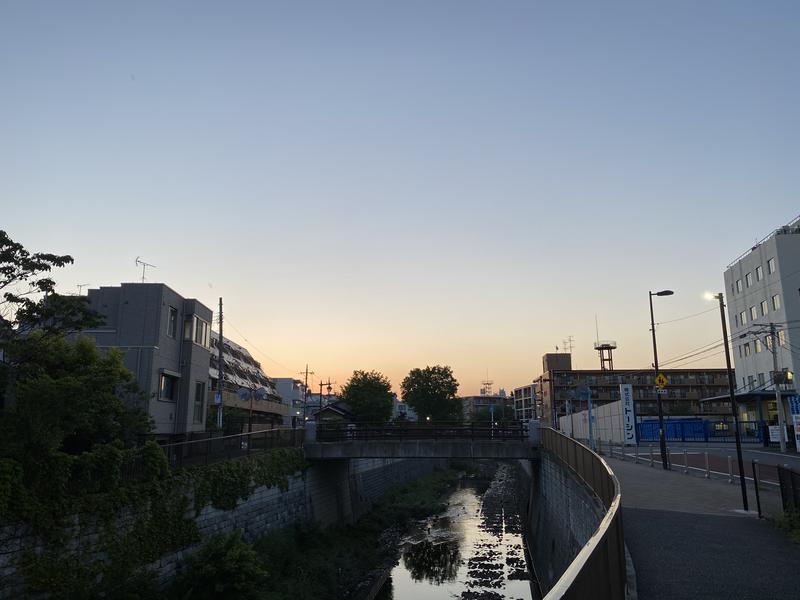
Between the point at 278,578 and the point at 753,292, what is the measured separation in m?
59.3

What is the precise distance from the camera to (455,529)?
38938 mm

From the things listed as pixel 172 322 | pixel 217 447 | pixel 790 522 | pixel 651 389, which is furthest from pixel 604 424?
pixel 651 389

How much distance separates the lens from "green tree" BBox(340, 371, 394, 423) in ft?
281

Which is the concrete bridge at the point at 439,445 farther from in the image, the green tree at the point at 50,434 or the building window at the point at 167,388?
the green tree at the point at 50,434

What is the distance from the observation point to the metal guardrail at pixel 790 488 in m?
14.2

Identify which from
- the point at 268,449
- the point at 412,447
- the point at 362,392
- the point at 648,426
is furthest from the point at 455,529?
the point at 362,392

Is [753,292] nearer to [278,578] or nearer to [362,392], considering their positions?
[362,392]

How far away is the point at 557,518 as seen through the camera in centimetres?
2370

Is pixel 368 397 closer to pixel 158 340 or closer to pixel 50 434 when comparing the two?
pixel 158 340

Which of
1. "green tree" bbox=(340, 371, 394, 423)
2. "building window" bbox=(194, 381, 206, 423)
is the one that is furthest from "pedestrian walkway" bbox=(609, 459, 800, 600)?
"green tree" bbox=(340, 371, 394, 423)

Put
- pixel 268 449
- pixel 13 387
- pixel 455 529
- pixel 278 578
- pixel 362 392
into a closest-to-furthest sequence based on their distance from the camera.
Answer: pixel 13 387
pixel 278 578
pixel 268 449
pixel 455 529
pixel 362 392

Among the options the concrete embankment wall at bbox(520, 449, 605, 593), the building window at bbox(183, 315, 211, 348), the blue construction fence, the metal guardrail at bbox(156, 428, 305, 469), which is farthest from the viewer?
the blue construction fence

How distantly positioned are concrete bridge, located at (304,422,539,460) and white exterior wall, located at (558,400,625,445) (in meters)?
16.8

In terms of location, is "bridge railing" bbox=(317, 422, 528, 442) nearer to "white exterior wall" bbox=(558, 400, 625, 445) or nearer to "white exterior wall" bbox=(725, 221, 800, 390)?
"white exterior wall" bbox=(558, 400, 625, 445)
